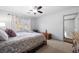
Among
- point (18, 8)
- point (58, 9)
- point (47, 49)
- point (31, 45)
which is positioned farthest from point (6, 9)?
point (47, 49)

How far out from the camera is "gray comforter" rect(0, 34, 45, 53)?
157 centimetres

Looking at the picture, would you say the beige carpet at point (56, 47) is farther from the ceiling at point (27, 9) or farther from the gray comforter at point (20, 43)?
the ceiling at point (27, 9)

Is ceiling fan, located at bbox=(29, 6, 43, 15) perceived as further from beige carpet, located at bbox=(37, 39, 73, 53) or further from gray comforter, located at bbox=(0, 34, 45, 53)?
beige carpet, located at bbox=(37, 39, 73, 53)

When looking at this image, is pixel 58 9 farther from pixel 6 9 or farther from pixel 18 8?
pixel 6 9

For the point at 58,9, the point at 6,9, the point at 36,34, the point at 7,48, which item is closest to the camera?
the point at 7,48

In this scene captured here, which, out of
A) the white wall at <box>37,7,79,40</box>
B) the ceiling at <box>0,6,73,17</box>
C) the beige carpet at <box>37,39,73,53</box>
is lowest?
the beige carpet at <box>37,39,73,53</box>

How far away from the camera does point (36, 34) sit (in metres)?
1.92

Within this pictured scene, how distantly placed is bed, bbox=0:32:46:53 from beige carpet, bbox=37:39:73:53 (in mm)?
144

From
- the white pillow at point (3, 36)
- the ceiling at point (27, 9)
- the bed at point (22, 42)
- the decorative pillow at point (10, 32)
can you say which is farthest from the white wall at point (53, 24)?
the white pillow at point (3, 36)

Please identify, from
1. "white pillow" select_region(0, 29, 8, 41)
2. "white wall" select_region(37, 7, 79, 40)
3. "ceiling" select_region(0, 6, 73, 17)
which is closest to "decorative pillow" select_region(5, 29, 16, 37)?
"white pillow" select_region(0, 29, 8, 41)

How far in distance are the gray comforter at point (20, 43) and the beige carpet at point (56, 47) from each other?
0.16m

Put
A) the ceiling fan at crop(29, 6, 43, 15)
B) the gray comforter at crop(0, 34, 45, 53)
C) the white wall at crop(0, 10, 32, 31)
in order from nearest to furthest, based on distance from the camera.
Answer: the gray comforter at crop(0, 34, 45, 53) < the white wall at crop(0, 10, 32, 31) < the ceiling fan at crop(29, 6, 43, 15)
